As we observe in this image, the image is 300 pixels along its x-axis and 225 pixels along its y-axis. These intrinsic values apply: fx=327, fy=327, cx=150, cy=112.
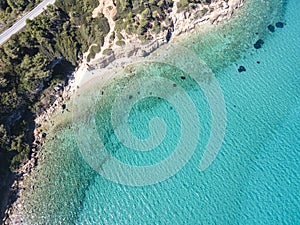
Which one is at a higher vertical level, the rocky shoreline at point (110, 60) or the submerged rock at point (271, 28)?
the rocky shoreline at point (110, 60)

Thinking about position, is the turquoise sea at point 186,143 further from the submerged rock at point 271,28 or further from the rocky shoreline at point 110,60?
the rocky shoreline at point 110,60

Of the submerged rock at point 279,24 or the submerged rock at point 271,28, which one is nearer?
the submerged rock at point 271,28

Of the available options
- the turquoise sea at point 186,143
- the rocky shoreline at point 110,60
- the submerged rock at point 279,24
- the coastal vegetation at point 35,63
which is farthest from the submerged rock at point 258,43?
the coastal vegetation at point 35,63

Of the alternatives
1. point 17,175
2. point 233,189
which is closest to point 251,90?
point 233,189

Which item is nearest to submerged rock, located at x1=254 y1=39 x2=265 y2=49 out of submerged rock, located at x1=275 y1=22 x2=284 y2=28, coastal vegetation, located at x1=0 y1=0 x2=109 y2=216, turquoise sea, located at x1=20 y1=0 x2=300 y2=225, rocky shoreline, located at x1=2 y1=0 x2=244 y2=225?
turquoise sea, located at x1=20 y1=0 x2=300 y2=225

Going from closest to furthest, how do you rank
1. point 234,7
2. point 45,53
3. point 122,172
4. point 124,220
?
point 124,220, point 122,172, point 45,53, point 234,7

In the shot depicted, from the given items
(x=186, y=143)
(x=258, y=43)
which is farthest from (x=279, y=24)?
(x=186, y=143)

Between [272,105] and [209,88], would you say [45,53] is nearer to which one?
[209,88]
